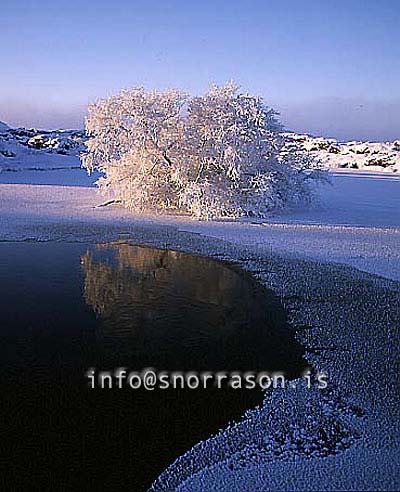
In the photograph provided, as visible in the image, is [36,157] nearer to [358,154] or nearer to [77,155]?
[77,155]

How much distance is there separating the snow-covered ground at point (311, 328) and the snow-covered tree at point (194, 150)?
0.87m

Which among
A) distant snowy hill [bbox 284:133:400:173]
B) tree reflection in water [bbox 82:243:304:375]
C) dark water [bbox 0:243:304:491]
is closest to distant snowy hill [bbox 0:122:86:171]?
distant snowy hill [bbox 284:133:400:173]

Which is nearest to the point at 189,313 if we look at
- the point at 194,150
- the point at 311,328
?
the point at 311,328

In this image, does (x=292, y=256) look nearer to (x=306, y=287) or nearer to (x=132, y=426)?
(x=306, y=287)

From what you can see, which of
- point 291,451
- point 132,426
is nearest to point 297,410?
point 291,451

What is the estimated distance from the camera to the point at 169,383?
493 cm

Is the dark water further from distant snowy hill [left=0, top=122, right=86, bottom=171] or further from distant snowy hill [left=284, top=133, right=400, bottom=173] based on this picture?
distant snowy hill [left=0, top=122, right=86, bottom=171]

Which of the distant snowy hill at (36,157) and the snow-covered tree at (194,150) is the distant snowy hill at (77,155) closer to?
the distant snowy hill at (36,157)

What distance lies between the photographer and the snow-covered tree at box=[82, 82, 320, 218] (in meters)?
14.2

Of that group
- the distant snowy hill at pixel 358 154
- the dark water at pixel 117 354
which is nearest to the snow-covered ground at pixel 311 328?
the dark water at pixel 117 354

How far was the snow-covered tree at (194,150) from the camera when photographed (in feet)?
46.6

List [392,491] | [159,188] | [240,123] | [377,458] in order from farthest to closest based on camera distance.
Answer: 1. [159,188]
2. [240,123]
3. [377,458]
4. [392,491]

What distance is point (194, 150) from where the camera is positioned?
1471 cm

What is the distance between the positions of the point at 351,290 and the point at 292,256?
2.07 metres
